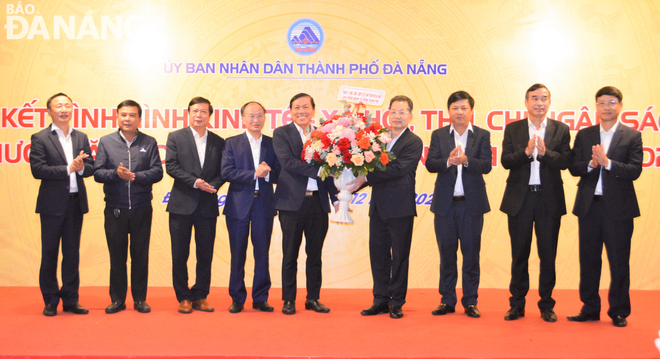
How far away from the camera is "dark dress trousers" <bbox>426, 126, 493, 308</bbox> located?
4039 millimetres

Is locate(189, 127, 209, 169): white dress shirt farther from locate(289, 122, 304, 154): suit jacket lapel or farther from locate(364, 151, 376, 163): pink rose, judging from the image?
locate(364, 151, 376, 163): pink rose

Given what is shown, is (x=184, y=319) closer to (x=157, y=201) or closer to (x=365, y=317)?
(x=365, y=317)

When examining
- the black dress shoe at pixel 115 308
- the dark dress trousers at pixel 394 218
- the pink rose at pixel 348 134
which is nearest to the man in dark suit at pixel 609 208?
the dark dress trousers at pixel 394 218

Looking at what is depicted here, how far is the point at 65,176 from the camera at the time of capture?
4035 mm

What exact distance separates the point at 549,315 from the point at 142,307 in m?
3.13

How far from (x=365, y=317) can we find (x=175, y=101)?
296 cm

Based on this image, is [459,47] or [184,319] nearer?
[184,319]

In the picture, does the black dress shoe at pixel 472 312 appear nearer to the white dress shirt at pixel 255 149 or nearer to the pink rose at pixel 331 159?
the pink rose at pixel 331 159

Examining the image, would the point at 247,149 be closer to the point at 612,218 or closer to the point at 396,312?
the point at 396,312

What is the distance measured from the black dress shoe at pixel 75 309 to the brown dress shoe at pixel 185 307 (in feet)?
2.40

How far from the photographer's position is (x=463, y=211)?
4051 millimetres

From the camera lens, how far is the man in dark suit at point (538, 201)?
3.92 m

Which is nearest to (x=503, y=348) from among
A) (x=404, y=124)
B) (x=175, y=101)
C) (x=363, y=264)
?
(x=404, y=124)

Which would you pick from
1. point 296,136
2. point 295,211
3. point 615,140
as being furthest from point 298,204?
point 615,140
